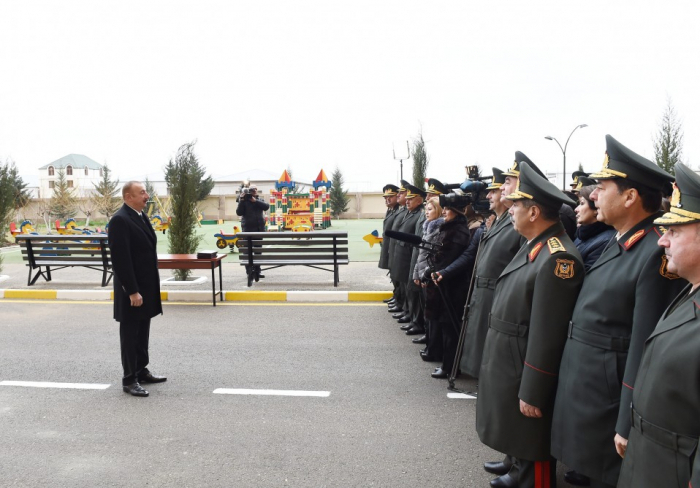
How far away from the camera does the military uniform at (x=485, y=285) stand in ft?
13.6

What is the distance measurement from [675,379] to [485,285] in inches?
93.5

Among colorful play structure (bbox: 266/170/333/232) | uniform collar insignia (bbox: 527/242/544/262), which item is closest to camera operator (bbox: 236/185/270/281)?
uniform collar insignia (bbox: 527/242/544/262)

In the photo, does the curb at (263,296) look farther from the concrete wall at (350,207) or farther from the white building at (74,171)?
the white building at (74,171)

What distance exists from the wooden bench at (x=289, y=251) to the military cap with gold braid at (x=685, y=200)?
8.29 m

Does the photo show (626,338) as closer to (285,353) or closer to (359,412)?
(359,412)

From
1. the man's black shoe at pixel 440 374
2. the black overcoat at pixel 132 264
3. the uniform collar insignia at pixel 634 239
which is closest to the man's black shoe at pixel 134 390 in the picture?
the black overcoat at pixel 132 264

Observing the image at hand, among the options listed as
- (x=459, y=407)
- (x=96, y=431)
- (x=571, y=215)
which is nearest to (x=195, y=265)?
(x=96, y=431)

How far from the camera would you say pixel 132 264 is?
202 inches

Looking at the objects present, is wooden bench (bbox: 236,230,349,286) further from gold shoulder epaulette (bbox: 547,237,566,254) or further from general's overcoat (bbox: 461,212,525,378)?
gold shoulder epaulette (bbox: 547,237,566,254)

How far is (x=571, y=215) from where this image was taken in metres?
4.65

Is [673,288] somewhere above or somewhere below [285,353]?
above

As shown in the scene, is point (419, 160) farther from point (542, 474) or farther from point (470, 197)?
point (542, 474)

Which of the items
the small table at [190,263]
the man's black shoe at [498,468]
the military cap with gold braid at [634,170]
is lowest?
the man's black shoe at [498,468]

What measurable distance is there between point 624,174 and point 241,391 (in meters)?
3.73
